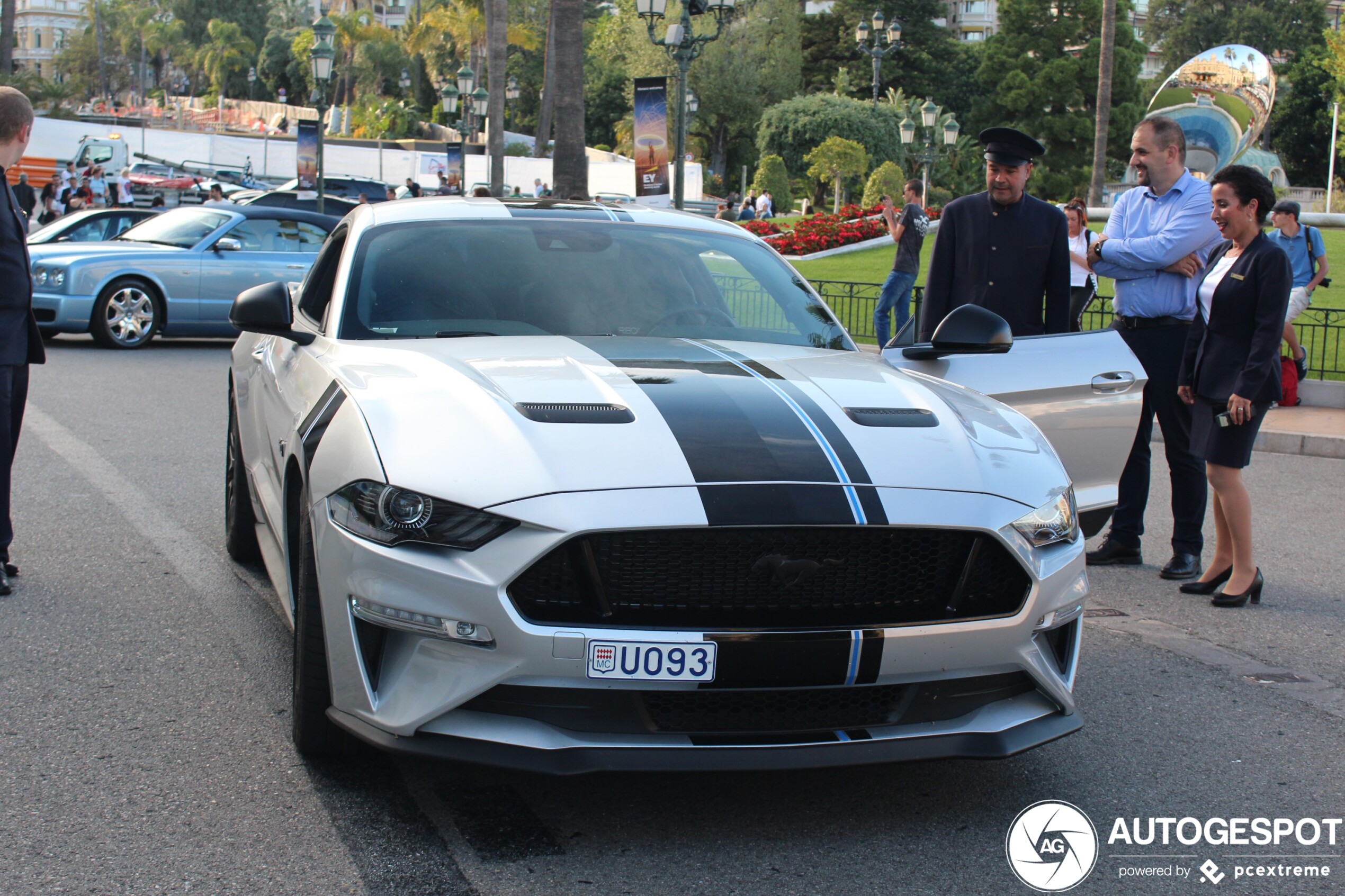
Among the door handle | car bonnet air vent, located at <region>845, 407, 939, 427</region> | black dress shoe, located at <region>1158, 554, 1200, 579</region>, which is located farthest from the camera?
black dress shoe, located at <region>1158, 554, 1200, 579</region>

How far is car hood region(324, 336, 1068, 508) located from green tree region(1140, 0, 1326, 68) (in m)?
90.6

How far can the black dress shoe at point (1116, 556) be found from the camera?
6.55 meters

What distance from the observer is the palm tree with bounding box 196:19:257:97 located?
371ft

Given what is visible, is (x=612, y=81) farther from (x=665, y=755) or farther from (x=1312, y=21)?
(x=665, y=755)

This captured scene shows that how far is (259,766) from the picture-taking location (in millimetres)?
3547

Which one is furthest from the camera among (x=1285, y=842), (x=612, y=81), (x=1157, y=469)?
(x=612, y=81)

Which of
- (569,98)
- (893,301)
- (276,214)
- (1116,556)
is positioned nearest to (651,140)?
(569,98)

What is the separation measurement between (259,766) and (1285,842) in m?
2.58

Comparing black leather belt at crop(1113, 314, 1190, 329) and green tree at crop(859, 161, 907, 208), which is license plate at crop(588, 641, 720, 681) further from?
green tree at crop(859, 161, 907, 208)

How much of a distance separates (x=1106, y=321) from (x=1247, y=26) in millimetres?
81003

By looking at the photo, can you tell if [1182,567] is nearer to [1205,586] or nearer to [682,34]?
[1205,586]

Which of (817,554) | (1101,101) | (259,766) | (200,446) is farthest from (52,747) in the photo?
(1101,101)

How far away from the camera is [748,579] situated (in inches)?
118

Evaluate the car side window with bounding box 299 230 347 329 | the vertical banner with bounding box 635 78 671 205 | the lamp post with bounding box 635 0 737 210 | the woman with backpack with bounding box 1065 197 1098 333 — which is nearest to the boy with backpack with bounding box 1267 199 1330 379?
the woman with backpack with bounding box 1065 197 1098 333
